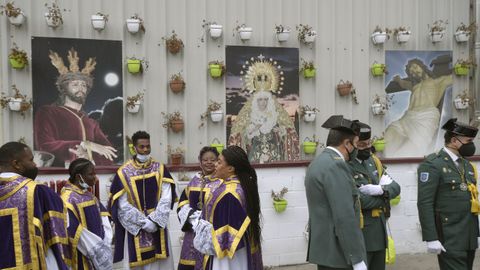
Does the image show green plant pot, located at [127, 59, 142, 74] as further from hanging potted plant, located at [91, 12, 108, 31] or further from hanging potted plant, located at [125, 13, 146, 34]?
hanging potted plant, located at [91, 12, 108, 31]

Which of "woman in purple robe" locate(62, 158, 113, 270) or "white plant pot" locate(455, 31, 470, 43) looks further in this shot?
"white plant pot" locate(455, 31, 470, 43)

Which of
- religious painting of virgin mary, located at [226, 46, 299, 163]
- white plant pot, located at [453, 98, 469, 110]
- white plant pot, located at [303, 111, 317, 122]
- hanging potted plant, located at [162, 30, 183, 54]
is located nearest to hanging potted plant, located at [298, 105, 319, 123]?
white plant pot, located at [303, 111, 317, 122]

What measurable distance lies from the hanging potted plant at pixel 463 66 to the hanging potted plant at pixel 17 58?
6901mm

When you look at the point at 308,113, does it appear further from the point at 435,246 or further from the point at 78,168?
the point at 78,168

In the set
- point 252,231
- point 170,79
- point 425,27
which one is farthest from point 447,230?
point 425,27

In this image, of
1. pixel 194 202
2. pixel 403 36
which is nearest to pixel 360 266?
pixel 194 202

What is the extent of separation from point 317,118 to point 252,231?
4.33 m

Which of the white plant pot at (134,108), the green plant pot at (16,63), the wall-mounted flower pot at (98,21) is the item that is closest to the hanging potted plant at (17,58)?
the green plant pot at (16,63)

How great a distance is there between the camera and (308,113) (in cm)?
820

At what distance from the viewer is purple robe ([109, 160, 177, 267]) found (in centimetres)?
593

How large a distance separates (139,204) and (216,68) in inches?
104

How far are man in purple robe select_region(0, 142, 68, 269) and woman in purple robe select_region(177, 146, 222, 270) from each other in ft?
6.73

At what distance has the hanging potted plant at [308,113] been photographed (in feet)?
26.9

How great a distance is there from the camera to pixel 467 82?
914cm
